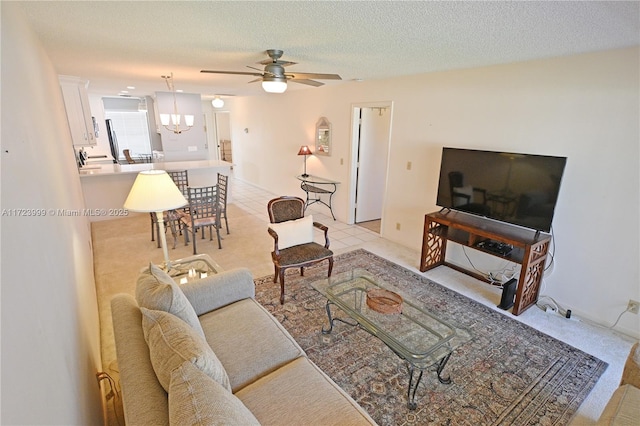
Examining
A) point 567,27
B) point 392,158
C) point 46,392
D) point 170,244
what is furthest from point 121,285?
point 567,27

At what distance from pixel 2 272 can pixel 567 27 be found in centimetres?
299

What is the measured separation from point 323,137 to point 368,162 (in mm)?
1008

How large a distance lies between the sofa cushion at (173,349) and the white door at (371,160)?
13.7ft

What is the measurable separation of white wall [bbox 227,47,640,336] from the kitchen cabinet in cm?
433

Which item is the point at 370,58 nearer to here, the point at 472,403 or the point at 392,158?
the point at 392,158

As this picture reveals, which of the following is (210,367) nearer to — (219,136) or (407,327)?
(407,327)

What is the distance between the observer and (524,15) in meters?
1.80

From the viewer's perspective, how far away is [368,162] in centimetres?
557

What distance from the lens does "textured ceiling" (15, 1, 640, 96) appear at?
5.71 feet

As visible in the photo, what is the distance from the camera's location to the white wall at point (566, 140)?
8.68ft

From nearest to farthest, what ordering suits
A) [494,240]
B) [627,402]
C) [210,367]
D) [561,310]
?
[210,367], [627,402], [561,310], [494,240]

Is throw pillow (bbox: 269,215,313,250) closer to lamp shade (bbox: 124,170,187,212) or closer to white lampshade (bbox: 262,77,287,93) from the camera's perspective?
lamp shade (bbox: 124,170,187,212)

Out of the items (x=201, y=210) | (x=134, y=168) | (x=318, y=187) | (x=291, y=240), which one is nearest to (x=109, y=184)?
(x=134, y=168)

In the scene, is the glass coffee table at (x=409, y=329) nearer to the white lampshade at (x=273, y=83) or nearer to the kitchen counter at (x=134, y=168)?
the white lampshade at (x=273, y=83)
